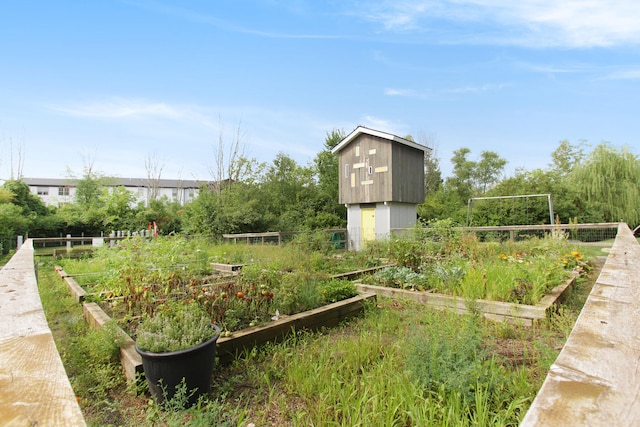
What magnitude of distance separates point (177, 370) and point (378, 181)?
13.7 m

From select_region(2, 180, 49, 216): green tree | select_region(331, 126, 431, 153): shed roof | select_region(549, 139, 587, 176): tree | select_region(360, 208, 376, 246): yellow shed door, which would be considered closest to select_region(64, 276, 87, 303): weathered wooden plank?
select_region(360, 208, 376, 246): yellow shed door

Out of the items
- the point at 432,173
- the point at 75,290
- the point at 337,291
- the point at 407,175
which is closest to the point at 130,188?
the point at 432,173

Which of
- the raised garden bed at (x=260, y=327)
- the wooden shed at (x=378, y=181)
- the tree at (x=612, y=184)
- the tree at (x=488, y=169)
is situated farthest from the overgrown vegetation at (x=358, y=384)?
the tree at (x=488, y=169)

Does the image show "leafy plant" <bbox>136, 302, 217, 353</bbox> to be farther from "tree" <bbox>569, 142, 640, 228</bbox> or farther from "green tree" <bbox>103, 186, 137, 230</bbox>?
"tree" <bbox>569, 142, 640, 228</bbox>

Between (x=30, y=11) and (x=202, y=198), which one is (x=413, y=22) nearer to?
(x=30, y=11)

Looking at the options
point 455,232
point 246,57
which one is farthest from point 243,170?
point 455,232

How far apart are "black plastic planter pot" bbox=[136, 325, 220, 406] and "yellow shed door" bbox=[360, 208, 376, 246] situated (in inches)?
522

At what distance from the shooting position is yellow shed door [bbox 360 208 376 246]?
15383 millimetres

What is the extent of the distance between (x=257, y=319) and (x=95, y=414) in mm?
1642

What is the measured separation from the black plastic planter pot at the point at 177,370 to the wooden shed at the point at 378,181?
12.3m

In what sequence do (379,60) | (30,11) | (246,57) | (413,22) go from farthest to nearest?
1. (379,60)
2. (246,57)
3. (413,22)
4. (30,11)

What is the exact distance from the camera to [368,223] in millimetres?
15641

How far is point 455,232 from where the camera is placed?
8.09 m

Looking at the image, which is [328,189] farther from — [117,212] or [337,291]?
[337,291]
